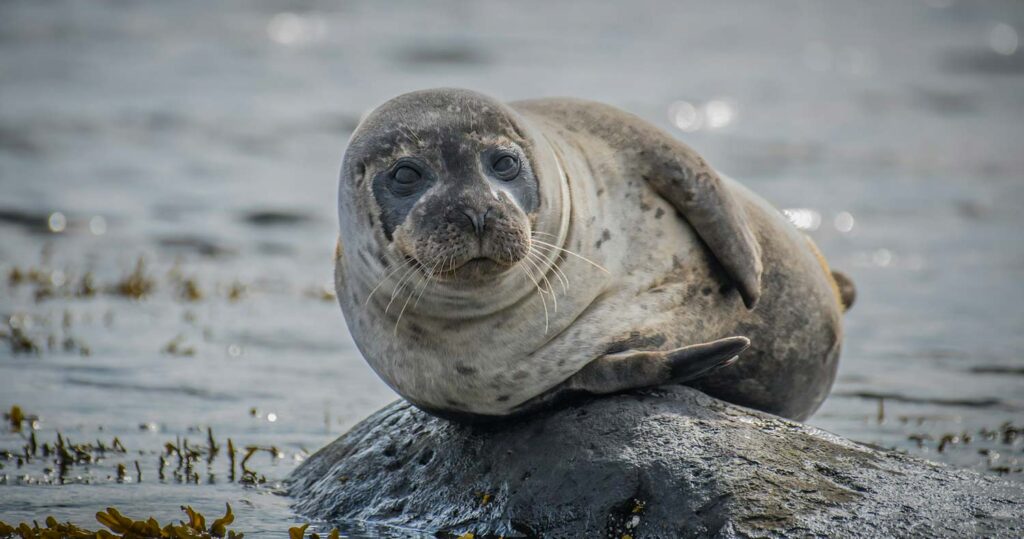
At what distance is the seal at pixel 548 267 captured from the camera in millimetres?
4688

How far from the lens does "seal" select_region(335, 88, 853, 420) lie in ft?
15.4

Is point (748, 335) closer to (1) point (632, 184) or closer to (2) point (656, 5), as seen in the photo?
(1) point (632, 184)

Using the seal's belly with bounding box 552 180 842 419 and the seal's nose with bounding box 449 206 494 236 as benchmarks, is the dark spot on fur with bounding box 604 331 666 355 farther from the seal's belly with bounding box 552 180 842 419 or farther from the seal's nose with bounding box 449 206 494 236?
the seal's nose with bounding box 449 206 494 236

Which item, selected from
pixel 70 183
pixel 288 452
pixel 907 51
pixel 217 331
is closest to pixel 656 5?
pixel 907 51

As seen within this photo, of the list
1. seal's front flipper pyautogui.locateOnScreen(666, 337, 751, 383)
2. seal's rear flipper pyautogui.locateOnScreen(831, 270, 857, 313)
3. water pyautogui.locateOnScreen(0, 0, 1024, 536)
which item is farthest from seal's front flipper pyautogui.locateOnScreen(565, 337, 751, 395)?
seal's rear flipper pyautogui.locateOnScreen(831, 270, 857, 313)

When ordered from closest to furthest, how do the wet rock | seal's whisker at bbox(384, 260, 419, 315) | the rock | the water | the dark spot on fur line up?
the rock → seal's whisker at bbox(384, 260, 419, 315) → the dark spot on fur → the water → the wet rock

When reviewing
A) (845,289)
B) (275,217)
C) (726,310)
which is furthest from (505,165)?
(275,217)

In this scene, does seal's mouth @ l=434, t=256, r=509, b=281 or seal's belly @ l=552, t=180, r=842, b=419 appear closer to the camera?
seal's mouth @ l=434, t=256, r=509, b=281

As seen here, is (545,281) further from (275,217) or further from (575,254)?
(275,217)

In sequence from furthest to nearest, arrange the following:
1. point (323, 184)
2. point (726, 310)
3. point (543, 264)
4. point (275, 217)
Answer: point (323, 184) < point (275, 217) < point (726, 310) < point (543, 264)

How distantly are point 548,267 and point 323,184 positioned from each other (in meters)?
10.1

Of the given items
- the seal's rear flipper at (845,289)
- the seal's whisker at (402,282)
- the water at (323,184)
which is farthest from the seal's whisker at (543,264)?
the seal's rear flipper at (845,289)

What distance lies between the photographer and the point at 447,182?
4.64 m

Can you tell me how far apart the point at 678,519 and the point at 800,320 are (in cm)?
131
